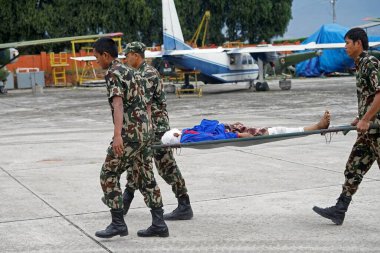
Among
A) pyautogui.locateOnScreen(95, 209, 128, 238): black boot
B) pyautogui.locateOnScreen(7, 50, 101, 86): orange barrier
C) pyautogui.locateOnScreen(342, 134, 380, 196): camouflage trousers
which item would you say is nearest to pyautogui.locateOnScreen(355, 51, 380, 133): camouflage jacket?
pyautogui.locateOnScreen(342, 134, 380, 196): camouflage trousers

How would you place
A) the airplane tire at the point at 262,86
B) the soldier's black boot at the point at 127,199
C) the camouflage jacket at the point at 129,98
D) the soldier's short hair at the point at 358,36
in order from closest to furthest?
the camouflage jacket at the point at 129,98 → the soldier's short hair at the point at 358,36 → the soldier's black boot at the point at 127,199 → the airplane tire at the point at 262,86

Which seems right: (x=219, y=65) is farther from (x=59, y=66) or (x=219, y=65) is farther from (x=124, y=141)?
(x=124, y=141)

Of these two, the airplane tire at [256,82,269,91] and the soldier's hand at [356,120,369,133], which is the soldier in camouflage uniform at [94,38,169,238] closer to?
the soldier's hand at [356,120,369,133]

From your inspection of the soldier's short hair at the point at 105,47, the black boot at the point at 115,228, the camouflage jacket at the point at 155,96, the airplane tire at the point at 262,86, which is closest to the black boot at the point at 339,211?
the camouflage jacket at the point at 155,96

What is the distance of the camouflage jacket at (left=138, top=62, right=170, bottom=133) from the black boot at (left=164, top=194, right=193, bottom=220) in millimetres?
803

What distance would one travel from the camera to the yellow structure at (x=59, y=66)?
47044 millimetres

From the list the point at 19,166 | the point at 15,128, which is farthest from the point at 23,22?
the point at 19,166

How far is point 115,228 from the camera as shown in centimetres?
614

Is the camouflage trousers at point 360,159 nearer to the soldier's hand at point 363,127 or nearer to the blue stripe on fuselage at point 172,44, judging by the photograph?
the soldier's hand at point 363,127

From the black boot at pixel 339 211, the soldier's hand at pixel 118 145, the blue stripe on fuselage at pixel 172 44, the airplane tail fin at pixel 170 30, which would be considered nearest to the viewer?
the soldier's hand at pixel 118 145

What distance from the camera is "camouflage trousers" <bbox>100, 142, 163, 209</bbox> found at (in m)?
6.01

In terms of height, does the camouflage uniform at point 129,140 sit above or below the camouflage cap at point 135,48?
below

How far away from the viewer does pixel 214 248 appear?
5.85 m

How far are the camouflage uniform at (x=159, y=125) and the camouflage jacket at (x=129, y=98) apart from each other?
24.0 inches
